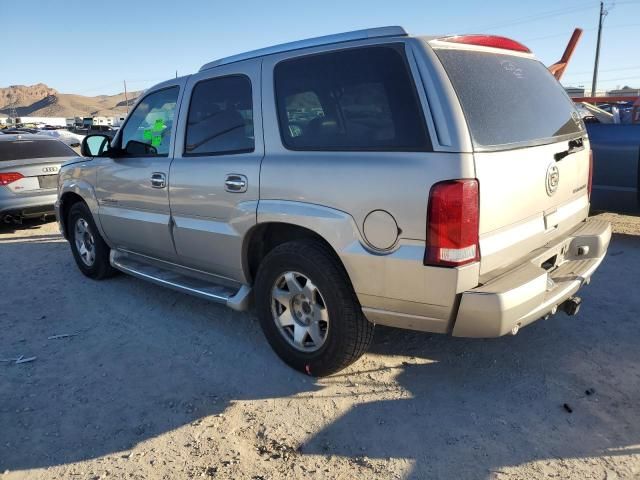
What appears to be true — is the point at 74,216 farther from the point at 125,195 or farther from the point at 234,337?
the point at 234,337

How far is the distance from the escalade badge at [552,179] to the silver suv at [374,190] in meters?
0.01

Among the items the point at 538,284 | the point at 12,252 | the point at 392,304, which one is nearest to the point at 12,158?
the point at 12,252

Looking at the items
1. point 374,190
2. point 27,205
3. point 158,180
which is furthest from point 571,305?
point 27,205

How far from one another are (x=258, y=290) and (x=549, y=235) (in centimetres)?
191

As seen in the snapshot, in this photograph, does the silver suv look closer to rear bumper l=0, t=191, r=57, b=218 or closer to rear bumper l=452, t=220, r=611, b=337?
rear bumper l=452, t=220, r=611, b=337

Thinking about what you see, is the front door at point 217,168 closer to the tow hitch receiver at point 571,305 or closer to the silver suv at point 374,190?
the silver suv at point 374,190

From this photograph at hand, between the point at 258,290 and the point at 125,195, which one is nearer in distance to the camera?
the point at 258,290

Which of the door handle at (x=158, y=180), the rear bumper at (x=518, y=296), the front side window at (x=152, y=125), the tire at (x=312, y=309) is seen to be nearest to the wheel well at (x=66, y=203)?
the front side window at (x=152, y=125)

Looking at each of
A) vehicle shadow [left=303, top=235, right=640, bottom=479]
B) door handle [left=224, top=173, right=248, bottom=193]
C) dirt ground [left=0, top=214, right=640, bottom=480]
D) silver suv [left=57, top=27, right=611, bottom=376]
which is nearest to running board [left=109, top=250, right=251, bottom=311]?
silver suv [left=57, top=27, right=611, bottom=376]

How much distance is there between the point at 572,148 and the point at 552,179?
1.40ft

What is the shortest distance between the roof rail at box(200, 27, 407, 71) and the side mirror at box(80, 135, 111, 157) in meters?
1.66

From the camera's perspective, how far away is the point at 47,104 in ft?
463

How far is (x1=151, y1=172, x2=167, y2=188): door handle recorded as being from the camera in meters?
4.15

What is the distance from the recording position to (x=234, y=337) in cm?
409
